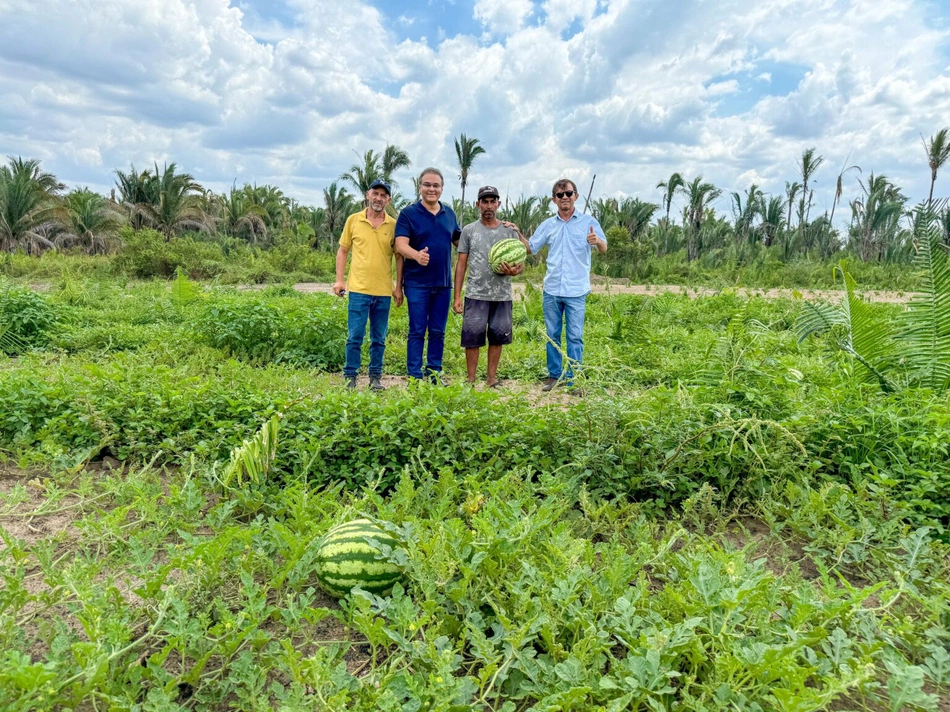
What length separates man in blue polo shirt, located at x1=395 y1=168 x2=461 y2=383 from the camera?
17.0 ft

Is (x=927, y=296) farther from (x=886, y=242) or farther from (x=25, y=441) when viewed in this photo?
(x=886, y=242)

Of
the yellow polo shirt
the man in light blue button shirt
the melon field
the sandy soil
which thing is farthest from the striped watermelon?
the sandy soil

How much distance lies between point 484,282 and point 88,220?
31401 millimetres

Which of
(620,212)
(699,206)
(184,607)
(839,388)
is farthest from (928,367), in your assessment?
(699,206)

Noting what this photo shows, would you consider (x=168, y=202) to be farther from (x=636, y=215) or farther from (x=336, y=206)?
(x=636, y=215)

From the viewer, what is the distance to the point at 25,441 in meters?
3.50

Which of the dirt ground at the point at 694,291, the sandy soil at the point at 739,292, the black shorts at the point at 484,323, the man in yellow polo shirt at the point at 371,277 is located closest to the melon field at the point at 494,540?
the man in yellow polo shirt at the point at 371,277

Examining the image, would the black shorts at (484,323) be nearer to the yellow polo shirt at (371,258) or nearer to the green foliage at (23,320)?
the yellow polo shirt at (371,258)

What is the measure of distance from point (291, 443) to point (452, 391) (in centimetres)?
97

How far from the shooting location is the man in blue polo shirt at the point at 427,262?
17.0ft

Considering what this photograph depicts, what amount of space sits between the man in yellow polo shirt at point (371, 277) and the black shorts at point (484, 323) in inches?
28.9

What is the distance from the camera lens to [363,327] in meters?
5.39

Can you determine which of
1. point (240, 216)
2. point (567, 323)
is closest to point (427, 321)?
point (567, 323)

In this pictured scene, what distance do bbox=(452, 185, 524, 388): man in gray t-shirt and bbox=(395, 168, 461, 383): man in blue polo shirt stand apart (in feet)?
0.57
